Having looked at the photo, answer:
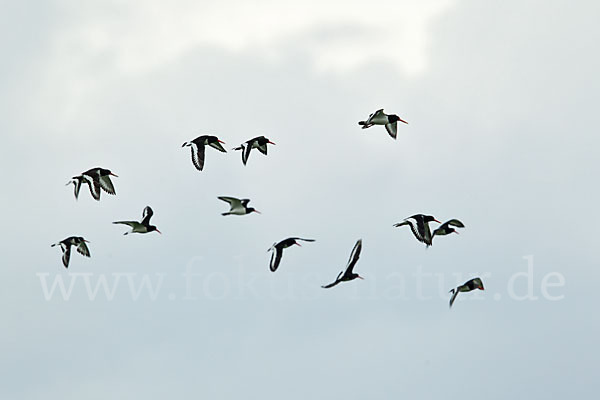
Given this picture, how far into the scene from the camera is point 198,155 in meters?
38.1

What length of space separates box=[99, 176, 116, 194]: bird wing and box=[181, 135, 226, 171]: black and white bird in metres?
3.14

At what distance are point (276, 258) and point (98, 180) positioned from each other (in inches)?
341

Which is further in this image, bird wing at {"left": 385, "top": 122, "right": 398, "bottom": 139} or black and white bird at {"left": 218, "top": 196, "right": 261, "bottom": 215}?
bird wing at {"left": 385, "top": 122, "right": 398, "bottom": 139}

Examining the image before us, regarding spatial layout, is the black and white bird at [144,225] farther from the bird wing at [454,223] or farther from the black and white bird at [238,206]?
the bird wing at [454,223]

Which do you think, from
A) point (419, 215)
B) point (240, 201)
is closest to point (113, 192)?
point (240, 201)

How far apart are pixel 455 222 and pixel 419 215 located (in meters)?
1.33

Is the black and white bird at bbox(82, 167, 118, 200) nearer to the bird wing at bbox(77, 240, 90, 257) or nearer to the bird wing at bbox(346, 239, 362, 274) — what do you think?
the bird wing at bbox(77, 240, 90, 257)

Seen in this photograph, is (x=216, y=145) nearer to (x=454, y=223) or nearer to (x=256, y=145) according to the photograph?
(x=256, y=145)

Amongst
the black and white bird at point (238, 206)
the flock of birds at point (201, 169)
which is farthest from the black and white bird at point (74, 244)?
the black and white bird at point (238, 206)

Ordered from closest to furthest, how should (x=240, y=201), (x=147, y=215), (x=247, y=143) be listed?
(x=240, y=201), (x=147, y=215), (x=247, y=143)

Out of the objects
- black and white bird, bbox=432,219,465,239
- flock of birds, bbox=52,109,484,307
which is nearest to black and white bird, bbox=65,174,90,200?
flock of birds, bbox=52,109,484,307

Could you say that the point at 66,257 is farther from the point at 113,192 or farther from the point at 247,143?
the point at 247,143

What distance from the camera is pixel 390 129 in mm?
39781

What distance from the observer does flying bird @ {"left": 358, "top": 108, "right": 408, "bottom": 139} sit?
38.5 meters
